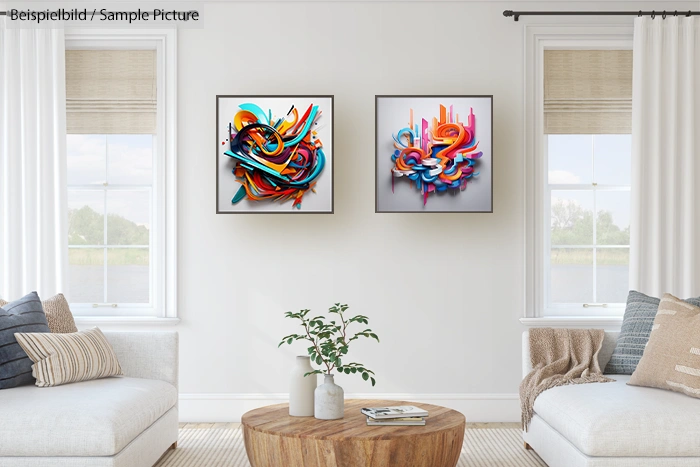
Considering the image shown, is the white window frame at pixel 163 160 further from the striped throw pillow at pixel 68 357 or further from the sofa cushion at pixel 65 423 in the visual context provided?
the sofa cushion at pixel 65 423

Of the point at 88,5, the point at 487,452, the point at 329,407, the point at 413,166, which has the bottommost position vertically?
the point at 487,452

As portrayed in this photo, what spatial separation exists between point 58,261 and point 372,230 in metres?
1.92

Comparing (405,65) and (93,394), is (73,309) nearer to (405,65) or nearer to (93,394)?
(93,394)

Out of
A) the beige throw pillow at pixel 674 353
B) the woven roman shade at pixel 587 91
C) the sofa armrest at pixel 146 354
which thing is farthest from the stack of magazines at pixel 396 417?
the woven roman shade at pixel 587 91

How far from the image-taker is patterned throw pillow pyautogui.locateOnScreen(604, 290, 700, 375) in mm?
3430

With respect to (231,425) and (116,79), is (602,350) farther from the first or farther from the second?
(116,79)

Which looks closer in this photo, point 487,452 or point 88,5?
point 487,452

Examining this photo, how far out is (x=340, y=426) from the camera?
2721mm

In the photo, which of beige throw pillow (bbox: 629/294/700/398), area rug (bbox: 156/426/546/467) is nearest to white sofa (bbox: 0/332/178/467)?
area rug (bbox: 156/426/546/467)

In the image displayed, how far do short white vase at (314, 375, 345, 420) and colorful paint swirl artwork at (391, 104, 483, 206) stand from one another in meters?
1.62

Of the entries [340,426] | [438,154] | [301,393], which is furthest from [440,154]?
[340,426]

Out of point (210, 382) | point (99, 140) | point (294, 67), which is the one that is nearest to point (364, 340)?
point (210, 382)

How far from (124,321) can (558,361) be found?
2.55 metres

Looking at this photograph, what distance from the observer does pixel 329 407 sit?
283 cm
